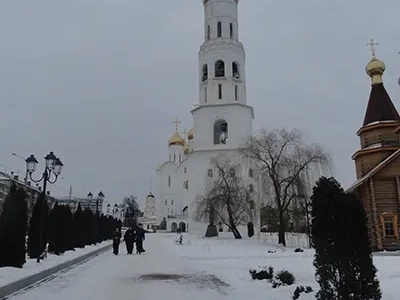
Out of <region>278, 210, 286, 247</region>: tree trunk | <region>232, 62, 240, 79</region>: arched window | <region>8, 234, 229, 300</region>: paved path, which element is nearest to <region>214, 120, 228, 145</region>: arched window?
<region>232, 62, 240, 79</region>: arched window

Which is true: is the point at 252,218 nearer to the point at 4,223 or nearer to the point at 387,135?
the point at 387,135

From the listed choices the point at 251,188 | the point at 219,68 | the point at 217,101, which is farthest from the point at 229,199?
the point at 219,68

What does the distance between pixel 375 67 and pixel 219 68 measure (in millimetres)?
21330

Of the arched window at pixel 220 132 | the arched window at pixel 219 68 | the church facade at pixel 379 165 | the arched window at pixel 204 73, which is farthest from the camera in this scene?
the arched window at pixel 204 73

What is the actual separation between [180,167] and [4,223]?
66.5 m

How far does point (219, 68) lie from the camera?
48.5 meters

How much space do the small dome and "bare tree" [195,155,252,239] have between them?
42.0 ft

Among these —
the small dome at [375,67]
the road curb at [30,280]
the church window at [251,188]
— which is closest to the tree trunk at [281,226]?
the church window at [251,188]

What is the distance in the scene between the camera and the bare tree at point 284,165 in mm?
25547

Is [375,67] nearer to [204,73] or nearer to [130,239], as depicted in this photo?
[130,239]

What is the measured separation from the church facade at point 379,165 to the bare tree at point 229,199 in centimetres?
904

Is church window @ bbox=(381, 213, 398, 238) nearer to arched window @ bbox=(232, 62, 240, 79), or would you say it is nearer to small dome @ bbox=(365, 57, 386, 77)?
small dome @ bbox=(365, 57, 386, 77)

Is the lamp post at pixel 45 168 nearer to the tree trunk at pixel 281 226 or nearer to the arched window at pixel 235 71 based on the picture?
the tree trunk at pixel 281 226

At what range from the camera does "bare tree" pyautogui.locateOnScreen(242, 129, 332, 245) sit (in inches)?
1006
